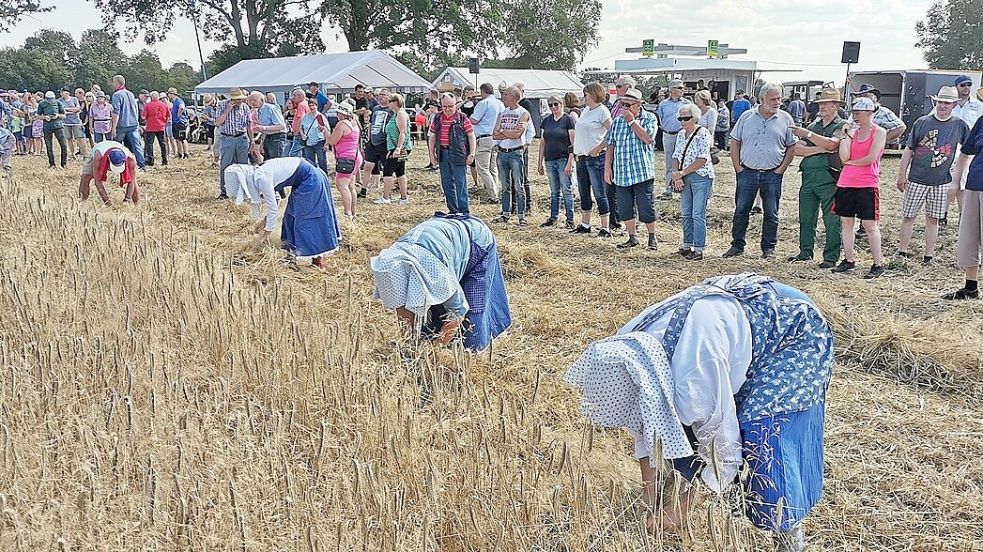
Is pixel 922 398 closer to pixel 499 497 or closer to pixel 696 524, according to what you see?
pixel 696 524

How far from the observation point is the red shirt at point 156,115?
15.2 m

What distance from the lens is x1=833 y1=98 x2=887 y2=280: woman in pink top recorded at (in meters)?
6.54

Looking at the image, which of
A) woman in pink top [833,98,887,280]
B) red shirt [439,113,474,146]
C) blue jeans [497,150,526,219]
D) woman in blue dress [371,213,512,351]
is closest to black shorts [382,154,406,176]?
red shirt [439,113,474,146]

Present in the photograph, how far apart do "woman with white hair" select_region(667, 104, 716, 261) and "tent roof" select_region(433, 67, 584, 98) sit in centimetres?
2092

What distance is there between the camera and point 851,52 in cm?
1286

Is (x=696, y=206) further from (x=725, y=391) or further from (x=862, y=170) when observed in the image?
(x=725, y=391)

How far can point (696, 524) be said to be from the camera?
7.62 feet

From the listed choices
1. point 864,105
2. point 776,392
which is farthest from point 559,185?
point 776,392

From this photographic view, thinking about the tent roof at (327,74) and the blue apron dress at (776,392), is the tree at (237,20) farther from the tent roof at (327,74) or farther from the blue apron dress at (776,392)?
the blue apron dress at (776,392)

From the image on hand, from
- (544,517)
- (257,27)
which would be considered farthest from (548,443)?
(257,27)

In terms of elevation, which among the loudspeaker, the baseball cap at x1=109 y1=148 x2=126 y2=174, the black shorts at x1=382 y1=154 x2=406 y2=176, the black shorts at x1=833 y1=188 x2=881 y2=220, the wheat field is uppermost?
the loudspeaker

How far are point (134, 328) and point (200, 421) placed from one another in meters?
1.30

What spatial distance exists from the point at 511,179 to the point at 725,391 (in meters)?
7.60

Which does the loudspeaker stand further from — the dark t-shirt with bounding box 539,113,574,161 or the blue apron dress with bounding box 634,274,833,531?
the blue apron dress with bounding box 634,274,833,531
